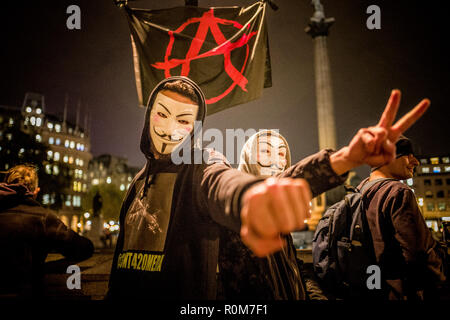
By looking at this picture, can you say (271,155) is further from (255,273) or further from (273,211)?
(273,211)

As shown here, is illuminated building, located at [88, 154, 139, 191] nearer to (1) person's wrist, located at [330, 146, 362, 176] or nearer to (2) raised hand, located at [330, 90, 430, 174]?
(1) person's wrist, located at [330, 146, 362, 176]

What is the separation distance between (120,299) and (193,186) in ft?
3.08

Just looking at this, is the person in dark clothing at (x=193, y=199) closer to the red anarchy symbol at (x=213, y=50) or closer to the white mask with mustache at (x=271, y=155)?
the white mask with mustache at (x=271, y=155)

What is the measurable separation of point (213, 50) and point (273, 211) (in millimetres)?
3605

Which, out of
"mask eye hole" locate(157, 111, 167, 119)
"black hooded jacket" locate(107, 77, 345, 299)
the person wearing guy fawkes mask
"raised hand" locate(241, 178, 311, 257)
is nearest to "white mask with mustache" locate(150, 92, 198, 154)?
"mask eye hole" locate(157, 111, 167, 119)

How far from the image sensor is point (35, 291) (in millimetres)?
2539

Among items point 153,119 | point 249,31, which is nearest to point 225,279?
point 153,119

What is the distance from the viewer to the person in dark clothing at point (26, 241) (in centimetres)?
245

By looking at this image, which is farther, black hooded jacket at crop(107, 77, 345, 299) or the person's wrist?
black hooded jacket at crop(107, 77, 345, 299)

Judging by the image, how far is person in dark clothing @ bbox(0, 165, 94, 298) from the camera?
2.45 m

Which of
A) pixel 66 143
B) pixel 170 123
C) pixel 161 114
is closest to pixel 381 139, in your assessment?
pixel 170 123

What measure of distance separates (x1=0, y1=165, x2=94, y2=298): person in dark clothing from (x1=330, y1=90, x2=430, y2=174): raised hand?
2.61 m

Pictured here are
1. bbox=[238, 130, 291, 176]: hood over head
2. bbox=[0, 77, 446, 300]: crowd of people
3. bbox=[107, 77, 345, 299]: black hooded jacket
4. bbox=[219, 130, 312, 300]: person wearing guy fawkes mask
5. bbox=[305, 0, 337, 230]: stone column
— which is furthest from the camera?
bbox=[305, 0, 337, 230]: stone column
